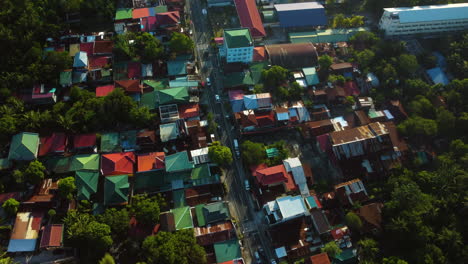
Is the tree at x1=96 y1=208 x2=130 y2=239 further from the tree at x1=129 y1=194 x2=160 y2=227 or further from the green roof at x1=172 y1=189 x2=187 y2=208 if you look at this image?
the green roof at x1=172 y1=189 x2=187 y2=208

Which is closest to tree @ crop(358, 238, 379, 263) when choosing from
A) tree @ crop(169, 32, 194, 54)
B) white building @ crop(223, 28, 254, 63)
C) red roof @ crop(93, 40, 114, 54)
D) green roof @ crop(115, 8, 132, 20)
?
white building @ crop(223, 28, 254, 63)

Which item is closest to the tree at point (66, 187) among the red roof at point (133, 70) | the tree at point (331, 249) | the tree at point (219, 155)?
the tree at point (219, 155)

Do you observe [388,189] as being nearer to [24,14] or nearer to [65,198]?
[65,198]

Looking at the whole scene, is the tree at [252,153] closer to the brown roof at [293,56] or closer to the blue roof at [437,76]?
the brown roof at [293,56]

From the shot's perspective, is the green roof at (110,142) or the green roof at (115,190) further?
the green roof at (110,142)

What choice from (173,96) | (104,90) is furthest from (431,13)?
(104,90)

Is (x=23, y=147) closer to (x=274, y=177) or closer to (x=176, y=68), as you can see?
(x=176, y=68)
